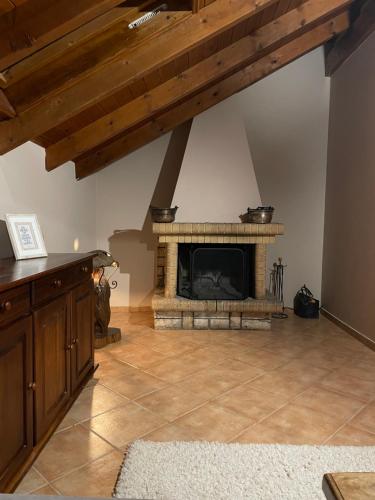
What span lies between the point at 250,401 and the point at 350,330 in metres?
1.94

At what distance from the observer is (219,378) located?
267cm

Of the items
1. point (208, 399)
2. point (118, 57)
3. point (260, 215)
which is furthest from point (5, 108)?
point (260, 215)

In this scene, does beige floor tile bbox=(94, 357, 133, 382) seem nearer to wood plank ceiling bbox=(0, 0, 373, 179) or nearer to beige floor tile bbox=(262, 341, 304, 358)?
beige floor tile bbox=(262, 341, 304, 358)

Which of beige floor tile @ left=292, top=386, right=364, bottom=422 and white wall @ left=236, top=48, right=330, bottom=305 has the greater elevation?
white wall @ left=236, top=48, right=330, bottom=305

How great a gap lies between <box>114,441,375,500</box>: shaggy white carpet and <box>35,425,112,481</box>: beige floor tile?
0.20 m

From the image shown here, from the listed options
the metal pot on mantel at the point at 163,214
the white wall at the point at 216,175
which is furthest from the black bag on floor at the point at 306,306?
the metal pot on mantel at the point at 163,214

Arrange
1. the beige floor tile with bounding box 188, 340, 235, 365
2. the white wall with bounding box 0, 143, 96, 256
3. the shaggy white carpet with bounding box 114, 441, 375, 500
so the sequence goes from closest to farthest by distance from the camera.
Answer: the shaggy white carpet with bounding box 114, 441, 375, 500, the white wall with bounding box 0, 143, 96, 256, the beige floor tile with bounding box 188, 340, 235, 365

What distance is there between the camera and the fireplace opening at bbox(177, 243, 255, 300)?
4031 mm

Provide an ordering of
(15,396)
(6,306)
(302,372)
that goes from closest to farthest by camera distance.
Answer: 1. (6,306)
2. (15,396)
3. (302,372)

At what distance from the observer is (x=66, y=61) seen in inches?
79.0

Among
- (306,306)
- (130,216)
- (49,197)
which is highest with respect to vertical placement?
(49,197)

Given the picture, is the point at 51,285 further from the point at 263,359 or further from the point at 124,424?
the point at 263,359

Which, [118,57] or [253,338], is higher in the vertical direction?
[118,57]

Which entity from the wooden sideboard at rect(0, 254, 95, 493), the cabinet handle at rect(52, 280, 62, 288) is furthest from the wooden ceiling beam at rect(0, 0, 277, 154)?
the cabinet handle at rect(52, 280, 62, 288)
